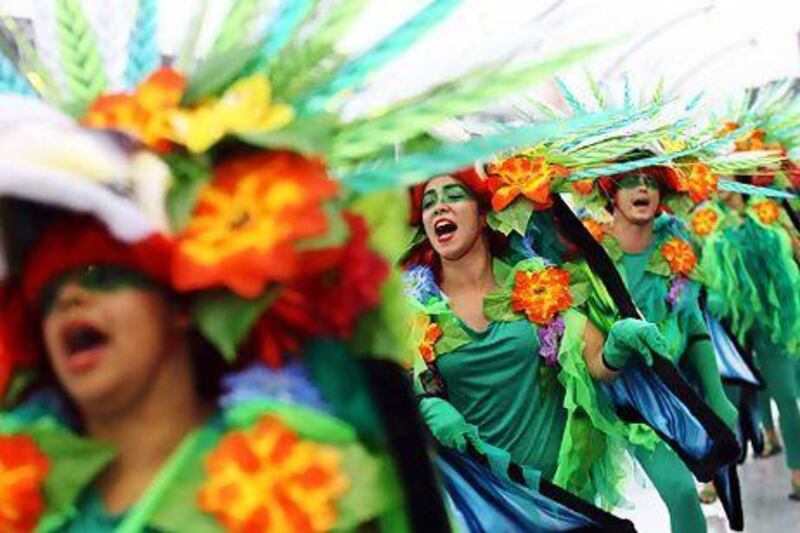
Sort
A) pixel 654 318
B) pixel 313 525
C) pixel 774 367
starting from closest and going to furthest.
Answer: pixel 313 525 < pixel 654 318 < pixel 774 367

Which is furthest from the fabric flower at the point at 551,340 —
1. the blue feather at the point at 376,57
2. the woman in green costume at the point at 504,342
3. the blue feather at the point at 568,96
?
the blue feather at the point at 376,57

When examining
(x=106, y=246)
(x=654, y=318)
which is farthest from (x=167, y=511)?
(x=654, y=318)

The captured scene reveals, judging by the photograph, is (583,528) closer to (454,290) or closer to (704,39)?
(454,290)

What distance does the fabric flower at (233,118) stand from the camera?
1.22 metres

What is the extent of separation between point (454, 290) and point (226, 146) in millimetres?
1594

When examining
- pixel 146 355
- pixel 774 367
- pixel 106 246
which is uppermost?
pixel 106 246

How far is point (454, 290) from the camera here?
110 inches

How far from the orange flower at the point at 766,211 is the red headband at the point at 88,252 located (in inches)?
148

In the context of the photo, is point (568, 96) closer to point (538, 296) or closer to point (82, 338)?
point (538, 296)

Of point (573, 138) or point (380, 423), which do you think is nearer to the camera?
point (380, 423)

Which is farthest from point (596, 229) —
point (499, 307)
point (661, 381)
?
point (499, 307)

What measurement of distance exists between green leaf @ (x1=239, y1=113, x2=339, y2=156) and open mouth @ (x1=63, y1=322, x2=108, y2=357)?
9.7 inches

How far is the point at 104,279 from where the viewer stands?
1.24m

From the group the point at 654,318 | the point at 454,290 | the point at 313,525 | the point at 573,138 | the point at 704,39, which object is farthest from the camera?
the point at 704,39
